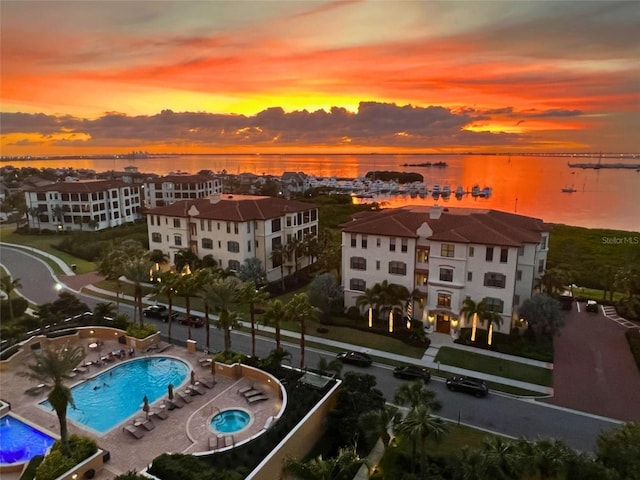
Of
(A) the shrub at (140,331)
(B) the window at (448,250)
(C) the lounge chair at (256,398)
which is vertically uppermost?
Answer: (B) the window at (448,250)

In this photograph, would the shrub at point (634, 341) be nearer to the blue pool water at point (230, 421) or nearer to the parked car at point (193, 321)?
the blue pool water at point (230, 421)

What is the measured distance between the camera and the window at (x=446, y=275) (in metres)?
37.2

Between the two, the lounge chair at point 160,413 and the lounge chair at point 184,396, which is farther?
the lounge chair at point 184,396

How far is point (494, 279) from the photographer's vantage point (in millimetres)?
36062

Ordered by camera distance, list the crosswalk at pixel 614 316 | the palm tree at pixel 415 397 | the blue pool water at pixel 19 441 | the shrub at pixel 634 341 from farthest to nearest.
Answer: the crosswalk at pixel 614 316 < the shrub at pixel 634 341 < the blue pool water at pixel 19 441 < the palm tree at pixel 415 397

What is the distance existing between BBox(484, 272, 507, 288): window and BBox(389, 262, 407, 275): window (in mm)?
6965

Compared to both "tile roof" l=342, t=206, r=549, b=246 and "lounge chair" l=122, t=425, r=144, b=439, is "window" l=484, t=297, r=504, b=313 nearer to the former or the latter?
"tile roof" l=342, t=206, r=549, b=246

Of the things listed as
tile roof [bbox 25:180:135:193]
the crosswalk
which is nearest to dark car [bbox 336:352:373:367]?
the crosswalk

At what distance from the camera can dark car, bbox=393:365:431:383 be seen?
97.0 ft

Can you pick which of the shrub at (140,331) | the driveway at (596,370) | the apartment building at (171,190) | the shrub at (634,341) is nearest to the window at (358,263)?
the driveway at (596,370)

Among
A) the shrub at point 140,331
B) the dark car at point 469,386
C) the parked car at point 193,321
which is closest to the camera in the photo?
the dark car at point 469,386

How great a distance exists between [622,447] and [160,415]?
22.2m

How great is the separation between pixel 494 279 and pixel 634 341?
11764 millimetres

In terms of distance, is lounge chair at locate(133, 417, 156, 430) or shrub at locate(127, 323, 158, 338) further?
shrub at locate(127, 323, 158, 338)
